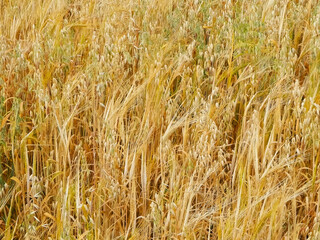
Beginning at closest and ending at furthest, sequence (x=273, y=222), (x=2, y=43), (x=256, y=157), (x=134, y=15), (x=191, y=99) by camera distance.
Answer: (x=273, y=222), (x=256, y=157), (x=191, y=99), (x=2, y=43), (x=134, y=15)

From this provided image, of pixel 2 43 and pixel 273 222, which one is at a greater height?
pixel 2 43

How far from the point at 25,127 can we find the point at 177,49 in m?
0.87

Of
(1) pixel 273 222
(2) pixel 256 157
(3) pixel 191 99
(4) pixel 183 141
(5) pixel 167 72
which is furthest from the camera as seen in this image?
(5) pixel 167 72

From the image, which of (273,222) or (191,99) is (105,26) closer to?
(191,99)

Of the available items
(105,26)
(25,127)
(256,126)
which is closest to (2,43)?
(105,26)

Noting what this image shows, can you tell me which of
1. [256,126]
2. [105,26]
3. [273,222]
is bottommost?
[273,222]

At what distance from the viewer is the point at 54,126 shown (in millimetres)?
1922

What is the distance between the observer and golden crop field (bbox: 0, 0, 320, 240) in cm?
158

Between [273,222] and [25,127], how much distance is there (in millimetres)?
989

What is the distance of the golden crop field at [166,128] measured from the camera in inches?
62.2

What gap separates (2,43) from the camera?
2404 mm

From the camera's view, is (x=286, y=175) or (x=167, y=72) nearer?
(x=286, y=175)

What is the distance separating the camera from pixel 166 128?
1.93 meters

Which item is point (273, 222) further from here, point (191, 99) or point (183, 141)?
point (191, 99)
